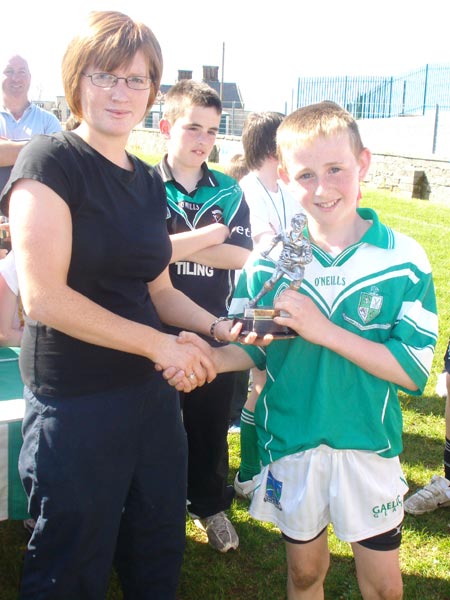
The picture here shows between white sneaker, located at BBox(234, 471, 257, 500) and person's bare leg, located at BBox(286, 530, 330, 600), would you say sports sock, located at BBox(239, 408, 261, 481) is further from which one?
person's bare leg, located at BBox(286, 530, 330, 600)

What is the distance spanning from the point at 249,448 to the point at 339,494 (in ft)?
3.77

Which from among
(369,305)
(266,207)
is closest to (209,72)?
(266,207)

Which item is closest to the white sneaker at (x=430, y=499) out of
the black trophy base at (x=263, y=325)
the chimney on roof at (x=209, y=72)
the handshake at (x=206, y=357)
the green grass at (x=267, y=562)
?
the green grass at (x=267, y=562)

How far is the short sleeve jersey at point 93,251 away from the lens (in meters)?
1.74

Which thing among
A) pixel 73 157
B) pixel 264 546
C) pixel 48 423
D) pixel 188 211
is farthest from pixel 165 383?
pixel 264 546

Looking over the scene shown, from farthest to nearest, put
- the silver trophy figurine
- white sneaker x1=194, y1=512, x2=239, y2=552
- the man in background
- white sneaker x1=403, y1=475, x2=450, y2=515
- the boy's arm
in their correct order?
the man in background → white sneaker x1=403, y1=475, x2=450, y2=515 → white sneaker x1=194, y1=512, x2=239, y2=552 → the boy's arm → the silver trophy figurine

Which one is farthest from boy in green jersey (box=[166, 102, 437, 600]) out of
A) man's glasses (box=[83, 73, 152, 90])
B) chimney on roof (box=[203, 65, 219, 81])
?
chimney on roof (box=[203, 65, 219, 81])

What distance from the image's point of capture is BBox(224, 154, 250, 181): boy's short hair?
476cm

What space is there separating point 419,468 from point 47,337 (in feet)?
9.12

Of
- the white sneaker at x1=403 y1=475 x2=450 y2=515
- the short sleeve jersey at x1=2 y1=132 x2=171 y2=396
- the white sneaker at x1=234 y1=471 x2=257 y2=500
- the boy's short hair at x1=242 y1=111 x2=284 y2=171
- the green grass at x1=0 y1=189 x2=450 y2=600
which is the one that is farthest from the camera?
the boy's short hair at x1=242 y1=111 x2=284 y2=171

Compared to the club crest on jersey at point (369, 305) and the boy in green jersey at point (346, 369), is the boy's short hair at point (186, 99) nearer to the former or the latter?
the boy in green jersey at point (346, 369)

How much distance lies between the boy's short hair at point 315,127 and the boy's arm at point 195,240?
681 millimetres

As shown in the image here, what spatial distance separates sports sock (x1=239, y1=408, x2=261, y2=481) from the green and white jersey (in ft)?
2.84

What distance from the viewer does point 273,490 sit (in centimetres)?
210
